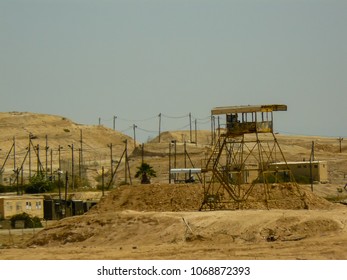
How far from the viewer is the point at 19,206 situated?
52.2 m

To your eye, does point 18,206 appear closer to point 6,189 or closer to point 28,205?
point 28,205

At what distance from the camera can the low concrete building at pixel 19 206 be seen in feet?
170

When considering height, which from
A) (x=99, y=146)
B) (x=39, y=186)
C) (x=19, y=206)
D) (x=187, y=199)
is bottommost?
(x=19, y=206)

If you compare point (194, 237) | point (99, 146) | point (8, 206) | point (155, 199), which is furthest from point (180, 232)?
point (99, 146)

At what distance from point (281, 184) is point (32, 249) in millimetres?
10668

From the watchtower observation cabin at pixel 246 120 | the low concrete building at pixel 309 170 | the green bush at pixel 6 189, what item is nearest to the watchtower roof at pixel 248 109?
the watchtower observation cabin at pixel 246 120

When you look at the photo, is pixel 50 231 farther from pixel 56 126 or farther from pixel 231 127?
pixel 56 126

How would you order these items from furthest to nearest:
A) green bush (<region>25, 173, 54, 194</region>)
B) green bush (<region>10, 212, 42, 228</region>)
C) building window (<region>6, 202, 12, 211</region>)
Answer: green bush (<region>25, 173, 54, 194</region>) → building window (<region>6, 202, 12, 211</region>) → green bush (<region>10, 212, 42, 228</region>)

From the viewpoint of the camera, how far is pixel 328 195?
170 feet

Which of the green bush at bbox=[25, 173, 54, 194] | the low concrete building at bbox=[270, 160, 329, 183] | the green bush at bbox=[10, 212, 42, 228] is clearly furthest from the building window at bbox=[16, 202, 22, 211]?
the low concrete building at bbox=[270, 160, 329, 183]

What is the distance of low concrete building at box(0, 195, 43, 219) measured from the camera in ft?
170

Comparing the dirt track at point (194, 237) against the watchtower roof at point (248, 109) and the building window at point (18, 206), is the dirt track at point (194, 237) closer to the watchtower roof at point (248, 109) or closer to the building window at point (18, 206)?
the watchtower roof at point (248, 109)

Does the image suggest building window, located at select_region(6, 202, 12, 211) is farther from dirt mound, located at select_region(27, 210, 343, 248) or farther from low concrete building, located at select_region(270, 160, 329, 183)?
dirt mound, located at select_region(27, 210, 343, 248)
